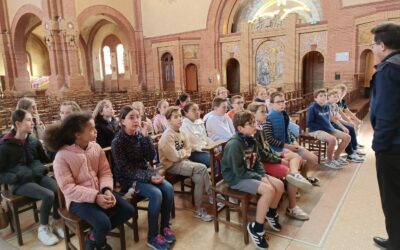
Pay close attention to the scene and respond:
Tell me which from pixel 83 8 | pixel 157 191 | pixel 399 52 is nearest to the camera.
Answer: pixel 399 52

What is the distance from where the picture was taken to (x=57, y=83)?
56.3 ft

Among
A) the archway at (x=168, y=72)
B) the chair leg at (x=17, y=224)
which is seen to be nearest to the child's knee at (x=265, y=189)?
the chair leg at (x=17, y=224)

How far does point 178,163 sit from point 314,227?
169cm

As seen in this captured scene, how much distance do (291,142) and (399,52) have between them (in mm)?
2280

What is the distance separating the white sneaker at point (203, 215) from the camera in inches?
134

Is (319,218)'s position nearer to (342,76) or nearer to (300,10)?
(342,76)

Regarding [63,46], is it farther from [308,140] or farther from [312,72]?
[308,140]

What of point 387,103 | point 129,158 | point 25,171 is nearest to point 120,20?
point 25,171

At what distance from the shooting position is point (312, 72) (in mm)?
16844

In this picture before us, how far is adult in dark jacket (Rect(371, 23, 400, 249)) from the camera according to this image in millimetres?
2156

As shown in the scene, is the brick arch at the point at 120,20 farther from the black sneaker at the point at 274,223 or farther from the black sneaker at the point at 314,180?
the black sneaker at the point at 274,223

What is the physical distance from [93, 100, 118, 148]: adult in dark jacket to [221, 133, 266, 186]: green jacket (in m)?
1.92

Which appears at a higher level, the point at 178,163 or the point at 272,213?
the point at 178,163

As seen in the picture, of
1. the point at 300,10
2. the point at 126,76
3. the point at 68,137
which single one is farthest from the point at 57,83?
the point at 68,137
